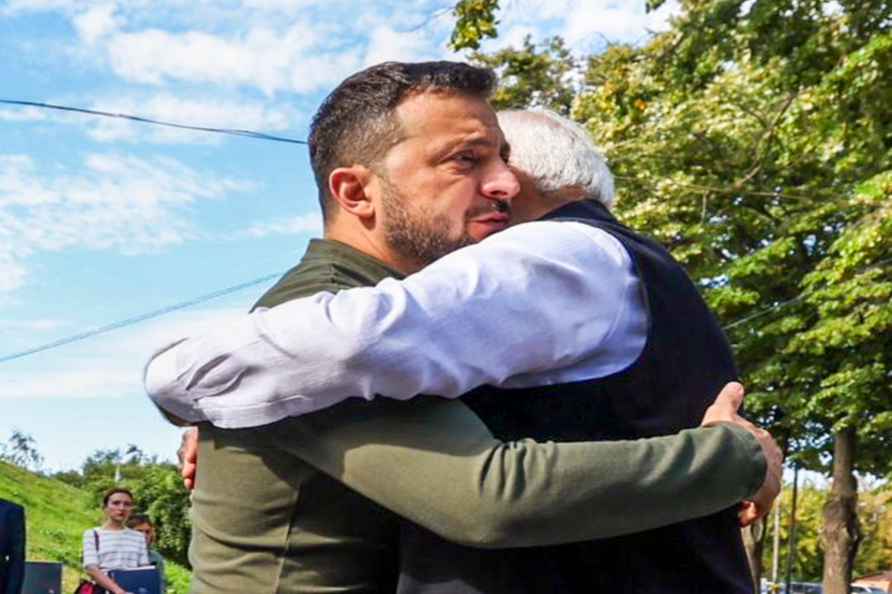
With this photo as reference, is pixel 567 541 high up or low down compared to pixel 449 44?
down

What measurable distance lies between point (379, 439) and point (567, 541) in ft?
1.00

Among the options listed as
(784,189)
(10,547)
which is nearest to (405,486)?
(10,547)

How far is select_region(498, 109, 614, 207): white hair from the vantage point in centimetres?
236

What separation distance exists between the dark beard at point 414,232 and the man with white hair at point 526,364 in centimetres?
18

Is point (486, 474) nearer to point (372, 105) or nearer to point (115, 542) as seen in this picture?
point (372, 105)

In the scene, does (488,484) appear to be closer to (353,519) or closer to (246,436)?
(353,519)

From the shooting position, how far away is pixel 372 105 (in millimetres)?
2373

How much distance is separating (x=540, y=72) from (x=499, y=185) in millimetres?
21092

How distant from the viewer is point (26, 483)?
31.9 m

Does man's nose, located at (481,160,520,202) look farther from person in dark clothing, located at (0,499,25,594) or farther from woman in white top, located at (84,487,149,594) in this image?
woman in white top, located at (84,487,149,594)

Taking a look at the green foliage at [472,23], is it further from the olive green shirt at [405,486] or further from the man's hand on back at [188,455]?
the olive green shirt at [405,486]

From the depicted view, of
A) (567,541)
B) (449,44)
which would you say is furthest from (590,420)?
(449,44)

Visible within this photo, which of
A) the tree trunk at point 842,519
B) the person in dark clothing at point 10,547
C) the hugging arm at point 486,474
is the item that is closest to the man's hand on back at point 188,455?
the hugging arm at point 486,474

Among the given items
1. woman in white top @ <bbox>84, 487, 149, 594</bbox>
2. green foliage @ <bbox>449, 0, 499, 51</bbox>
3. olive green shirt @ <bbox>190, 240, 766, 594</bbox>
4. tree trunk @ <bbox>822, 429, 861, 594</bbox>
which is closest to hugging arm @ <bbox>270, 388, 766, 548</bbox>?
olive green shirt @ <bbox>190, 240, 766, 594</bbox>
